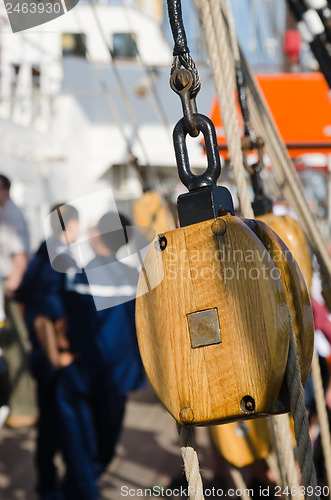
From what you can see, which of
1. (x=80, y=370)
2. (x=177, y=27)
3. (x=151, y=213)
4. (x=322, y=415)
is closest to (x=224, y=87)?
(x=177, y=27)

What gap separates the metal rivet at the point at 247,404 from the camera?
0.53 metres

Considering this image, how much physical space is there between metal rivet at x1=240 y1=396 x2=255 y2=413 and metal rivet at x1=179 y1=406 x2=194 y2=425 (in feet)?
0.19

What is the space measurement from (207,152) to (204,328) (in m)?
0.19

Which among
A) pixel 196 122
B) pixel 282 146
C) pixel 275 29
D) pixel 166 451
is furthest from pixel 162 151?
pixel 196 122

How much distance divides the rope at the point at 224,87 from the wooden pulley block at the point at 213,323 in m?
0.30

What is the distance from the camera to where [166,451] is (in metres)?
2.89

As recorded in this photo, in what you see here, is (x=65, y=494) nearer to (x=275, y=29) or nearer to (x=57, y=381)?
(x=57, y=381)

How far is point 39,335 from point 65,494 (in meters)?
0.60

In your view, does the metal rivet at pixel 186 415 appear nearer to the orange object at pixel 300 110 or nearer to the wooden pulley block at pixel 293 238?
the wooden pulley block at pixel 293 238

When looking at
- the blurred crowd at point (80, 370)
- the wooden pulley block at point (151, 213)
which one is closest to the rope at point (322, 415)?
the blurred crowd at point (80, 370)

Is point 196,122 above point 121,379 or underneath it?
above

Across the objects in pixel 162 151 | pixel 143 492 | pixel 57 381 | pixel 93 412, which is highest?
pixel 162 151

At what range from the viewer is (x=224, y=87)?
33.3 inches

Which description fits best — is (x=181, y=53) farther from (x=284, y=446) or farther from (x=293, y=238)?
(x=284, y=446)
